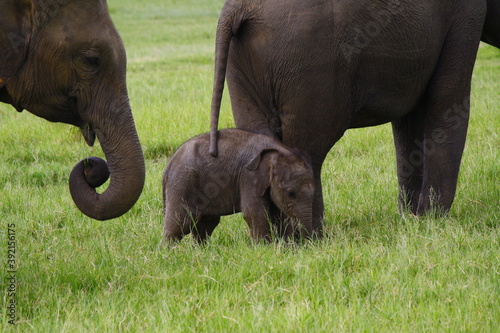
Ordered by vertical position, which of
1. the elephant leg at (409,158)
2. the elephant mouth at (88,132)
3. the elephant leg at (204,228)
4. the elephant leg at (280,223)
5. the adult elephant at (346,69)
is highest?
the adult elephant at (346,69)

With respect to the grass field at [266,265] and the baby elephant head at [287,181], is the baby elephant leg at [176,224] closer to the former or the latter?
the grass field at [266,265]

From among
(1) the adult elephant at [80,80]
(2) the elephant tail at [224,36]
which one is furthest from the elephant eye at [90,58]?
(2) the elephant tail at [224,36]

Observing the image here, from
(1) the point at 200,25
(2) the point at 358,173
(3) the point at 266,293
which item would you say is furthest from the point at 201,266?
(1) the point at 200,25

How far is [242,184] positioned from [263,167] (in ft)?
0.53

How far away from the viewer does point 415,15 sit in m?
5.14

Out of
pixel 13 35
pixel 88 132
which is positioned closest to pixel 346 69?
pixel 88 132

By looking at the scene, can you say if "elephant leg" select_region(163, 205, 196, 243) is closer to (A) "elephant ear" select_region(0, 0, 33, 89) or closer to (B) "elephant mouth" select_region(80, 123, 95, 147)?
(B) "elephant mouth" select_region(80, 123, 95, 147)

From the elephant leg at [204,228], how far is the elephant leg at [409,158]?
1448 mm

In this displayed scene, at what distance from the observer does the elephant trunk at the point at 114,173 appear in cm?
404

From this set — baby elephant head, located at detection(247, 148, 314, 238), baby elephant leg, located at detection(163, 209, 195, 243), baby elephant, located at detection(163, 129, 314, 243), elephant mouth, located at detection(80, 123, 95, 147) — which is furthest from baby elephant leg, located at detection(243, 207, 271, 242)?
elephant mouth, located at detection(80, 123, 95, 147)

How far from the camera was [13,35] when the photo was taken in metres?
3.86

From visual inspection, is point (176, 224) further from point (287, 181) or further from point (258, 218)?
point (287, 181)

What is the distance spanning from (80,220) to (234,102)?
4.84 feet

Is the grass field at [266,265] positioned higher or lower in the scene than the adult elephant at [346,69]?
lower
